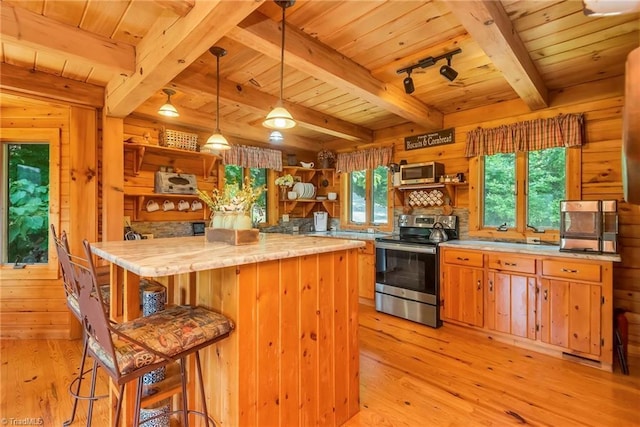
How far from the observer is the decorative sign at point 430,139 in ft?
12.5

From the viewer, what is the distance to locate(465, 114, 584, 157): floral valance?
2.95 metres

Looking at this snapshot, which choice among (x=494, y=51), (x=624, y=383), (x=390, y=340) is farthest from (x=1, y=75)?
(x=624, y=383)

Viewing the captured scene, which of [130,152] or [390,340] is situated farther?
[130,152]

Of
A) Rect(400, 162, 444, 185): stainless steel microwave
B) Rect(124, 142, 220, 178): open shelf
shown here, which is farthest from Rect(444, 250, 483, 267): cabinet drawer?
Rect(124, 142, 220, 178): open shelf

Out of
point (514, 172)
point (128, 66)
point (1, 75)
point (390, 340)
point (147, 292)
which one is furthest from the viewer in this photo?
point (514, 172)

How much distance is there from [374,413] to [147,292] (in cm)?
155

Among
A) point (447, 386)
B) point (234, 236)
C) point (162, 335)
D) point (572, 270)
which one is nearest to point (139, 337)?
point (162, 335)

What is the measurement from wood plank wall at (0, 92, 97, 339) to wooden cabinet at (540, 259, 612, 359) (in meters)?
4.23

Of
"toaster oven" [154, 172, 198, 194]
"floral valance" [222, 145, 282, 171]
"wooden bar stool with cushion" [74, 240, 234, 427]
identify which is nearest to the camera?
"wooden bar stool with cushion" [74, 240, 234, 427]

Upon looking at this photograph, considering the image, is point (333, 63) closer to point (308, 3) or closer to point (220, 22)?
point (308, 3)

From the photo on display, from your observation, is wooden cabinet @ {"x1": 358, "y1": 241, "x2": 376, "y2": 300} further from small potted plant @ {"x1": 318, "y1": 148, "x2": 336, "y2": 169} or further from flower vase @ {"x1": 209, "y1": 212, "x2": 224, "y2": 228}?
flower vase @ {"x1": 209, "y1": 212, "x2": 224, "y2": 228}

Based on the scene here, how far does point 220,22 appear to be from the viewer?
1.60 metres

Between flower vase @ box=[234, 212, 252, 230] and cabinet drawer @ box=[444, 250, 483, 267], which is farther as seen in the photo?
cabinet drawer @ box=[444, 250, 483, 267]

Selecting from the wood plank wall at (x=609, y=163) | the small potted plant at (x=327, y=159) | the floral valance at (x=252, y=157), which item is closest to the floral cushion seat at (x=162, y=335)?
the floral valance at (x=252, y=157)
